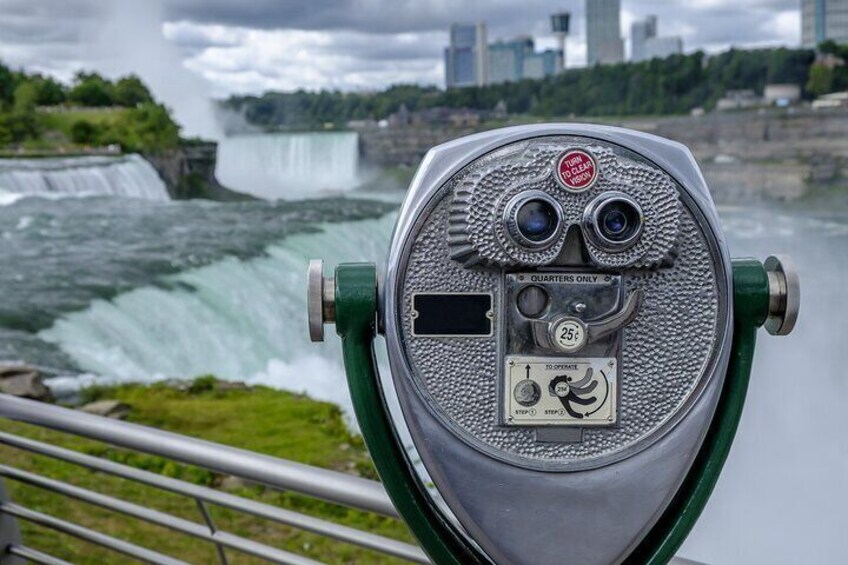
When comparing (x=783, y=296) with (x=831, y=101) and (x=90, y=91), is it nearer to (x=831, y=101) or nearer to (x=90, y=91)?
(x=90, y=91)

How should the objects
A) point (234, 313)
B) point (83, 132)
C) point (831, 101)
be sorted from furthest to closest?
point (831, 101)
point (83, 132)
point (234, 313)

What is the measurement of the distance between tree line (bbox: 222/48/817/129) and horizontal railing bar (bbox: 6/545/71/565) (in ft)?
63.8

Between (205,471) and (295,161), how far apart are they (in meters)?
17.3

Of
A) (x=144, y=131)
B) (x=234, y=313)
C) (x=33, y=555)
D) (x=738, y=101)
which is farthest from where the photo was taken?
(x=738, y=101)

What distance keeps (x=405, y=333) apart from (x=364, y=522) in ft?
20.9

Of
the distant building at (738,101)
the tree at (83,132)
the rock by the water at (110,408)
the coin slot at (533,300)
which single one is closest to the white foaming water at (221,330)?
the rock by the water at (110,408)

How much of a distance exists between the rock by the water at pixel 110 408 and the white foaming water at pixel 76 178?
21.0ft

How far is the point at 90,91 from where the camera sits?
21281 mm

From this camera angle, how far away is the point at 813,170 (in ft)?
89.4

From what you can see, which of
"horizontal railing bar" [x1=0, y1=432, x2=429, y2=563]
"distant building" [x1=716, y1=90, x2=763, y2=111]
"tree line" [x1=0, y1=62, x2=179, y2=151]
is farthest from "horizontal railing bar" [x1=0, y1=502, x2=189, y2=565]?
"distant building" [x1=716, y1=90, x2=763, y2=111]

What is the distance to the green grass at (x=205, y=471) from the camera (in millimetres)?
4949

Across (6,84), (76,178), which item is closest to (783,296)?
(76,178)

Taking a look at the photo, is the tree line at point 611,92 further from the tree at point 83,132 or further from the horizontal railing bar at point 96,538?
the horizontal railing bar at point 96,538

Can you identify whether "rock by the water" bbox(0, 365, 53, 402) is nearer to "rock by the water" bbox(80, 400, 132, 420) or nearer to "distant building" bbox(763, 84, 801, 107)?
"rock by the water" bbox(80, 400, 132, 420)
